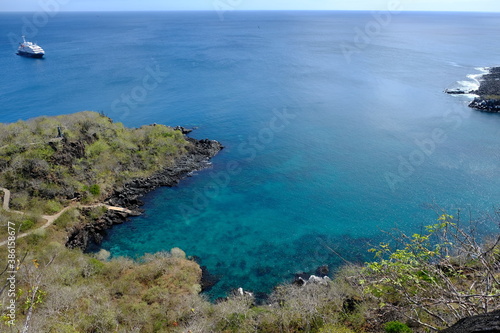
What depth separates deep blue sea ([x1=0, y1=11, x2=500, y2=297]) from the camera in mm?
31688

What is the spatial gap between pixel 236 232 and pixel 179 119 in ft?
101

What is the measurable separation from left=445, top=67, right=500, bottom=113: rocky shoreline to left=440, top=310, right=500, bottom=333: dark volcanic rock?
68459 millimetres

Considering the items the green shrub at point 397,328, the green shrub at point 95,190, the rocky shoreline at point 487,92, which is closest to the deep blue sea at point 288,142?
the rocky shoreline at point 487,92

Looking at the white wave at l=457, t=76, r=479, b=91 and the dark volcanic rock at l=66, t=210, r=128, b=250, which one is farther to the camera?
the white wave at l=457, t=76, r=479, b=91

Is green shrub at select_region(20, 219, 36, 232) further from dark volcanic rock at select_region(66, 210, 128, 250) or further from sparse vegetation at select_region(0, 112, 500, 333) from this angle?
dark volcanic rock at select_region(66, 210, 128, 250)

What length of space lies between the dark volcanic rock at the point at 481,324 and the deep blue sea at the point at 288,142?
2028 centimetres

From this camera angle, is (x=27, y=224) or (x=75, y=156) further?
(x=75, y=156)

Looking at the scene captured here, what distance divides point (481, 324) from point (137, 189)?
3638 centimetres

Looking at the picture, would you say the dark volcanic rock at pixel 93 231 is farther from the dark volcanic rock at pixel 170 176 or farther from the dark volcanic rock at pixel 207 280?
the dark volcanic rock at pixel 207 280

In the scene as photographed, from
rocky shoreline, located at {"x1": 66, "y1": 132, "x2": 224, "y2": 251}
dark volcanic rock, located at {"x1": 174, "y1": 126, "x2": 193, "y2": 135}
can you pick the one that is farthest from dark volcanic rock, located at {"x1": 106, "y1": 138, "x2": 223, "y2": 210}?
dark volcanic rock, located at {"x1": 174, "y1": 126, "x2": 193, "y2": 135}

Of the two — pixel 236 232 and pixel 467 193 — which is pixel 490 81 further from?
pixel 236 232

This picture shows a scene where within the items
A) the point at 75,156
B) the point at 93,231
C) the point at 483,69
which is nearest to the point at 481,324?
the point at 93,231

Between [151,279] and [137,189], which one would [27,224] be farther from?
[151,279]

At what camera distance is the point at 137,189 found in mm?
38312
